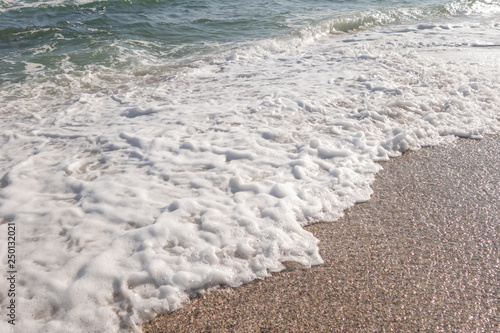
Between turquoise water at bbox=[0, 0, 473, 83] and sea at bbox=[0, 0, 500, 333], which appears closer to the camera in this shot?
sea at bbox=[0, 0, 500, 333]

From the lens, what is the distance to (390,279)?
7.79 ft

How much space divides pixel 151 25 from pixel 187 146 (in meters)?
8.34

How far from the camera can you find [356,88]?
18.8ft

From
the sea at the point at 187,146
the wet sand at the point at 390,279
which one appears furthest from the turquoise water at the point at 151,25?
the wet sand at the point at 390,279

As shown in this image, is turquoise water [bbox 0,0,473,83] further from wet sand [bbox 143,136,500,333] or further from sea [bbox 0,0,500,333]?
Answer: wet sand [bbox 143,136,500,333]

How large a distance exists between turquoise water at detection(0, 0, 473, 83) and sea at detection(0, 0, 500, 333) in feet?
0.37

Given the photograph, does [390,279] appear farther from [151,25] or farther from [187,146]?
[151,25]

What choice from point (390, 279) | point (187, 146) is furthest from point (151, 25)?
point (390, 279)

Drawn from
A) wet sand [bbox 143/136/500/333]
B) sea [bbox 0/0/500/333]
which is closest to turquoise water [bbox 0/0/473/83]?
sea [bbox 0/0/500/333]

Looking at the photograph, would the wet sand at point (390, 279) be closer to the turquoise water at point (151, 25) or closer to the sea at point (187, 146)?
the sea at point (187, 146)

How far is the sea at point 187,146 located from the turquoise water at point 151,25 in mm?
114

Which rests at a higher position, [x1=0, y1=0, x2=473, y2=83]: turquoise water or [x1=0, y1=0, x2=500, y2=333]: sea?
[x1=0, y1=0, x2=473, y2=83]: turquoise water

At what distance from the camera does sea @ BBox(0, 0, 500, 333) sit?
239 centimetres

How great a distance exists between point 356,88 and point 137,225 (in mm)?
4332
